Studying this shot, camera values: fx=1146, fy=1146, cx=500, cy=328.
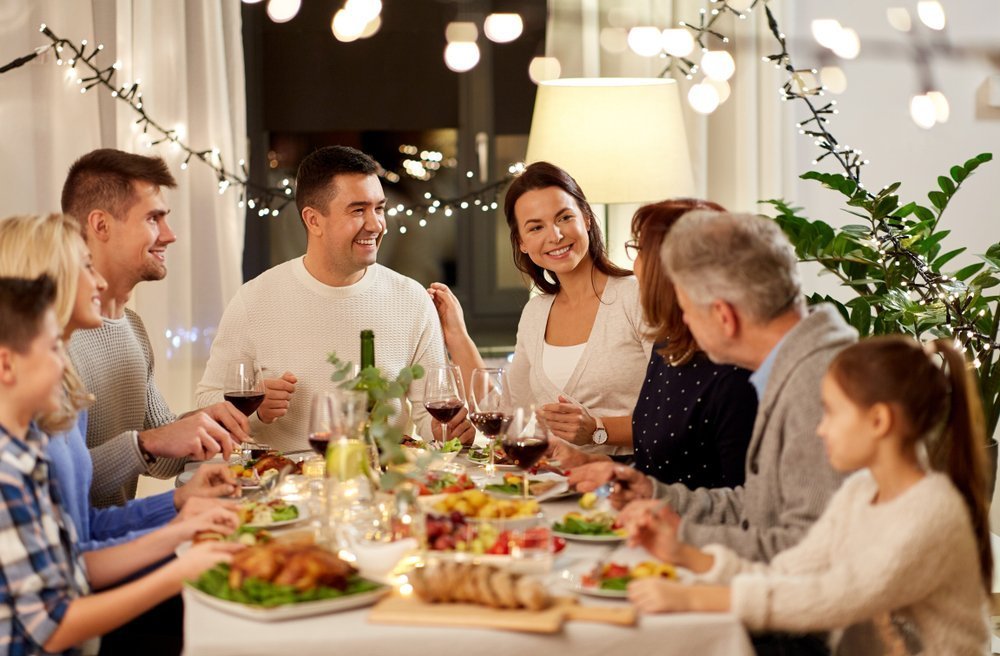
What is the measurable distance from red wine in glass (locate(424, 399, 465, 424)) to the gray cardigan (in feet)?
2.16

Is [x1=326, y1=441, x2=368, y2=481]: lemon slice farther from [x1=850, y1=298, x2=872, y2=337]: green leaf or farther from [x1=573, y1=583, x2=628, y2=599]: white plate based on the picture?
[x1=850, y1=298, x2=872, y2=337]: green leaf

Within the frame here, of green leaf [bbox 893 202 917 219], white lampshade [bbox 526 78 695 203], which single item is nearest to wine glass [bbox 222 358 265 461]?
white lampshade [bbox 526 78 695 203]

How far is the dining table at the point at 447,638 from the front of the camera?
1457 millimetres

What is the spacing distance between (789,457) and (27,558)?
115 centimetres

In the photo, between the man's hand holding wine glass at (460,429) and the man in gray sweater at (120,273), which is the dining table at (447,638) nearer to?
the man's hand holding wine glass at (460,429)

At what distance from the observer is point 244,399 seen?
250cm

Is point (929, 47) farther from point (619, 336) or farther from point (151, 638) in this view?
point (151, 638)

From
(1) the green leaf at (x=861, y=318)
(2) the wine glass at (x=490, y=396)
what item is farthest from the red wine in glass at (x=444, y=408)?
(1) the green leaf at (x=861, y=318)

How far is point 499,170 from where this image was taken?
180 inches

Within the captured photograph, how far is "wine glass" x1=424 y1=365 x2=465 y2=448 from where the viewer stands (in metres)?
2.39

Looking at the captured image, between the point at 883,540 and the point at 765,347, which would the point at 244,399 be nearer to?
the point at 765,347

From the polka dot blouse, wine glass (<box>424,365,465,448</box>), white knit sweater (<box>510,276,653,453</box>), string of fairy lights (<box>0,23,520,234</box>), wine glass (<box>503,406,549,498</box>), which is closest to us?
wine glass (<box>503,406,549,498</box>)

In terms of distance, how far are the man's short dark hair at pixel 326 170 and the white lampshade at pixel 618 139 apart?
28.0 inches

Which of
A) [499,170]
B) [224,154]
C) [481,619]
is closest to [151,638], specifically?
[481,619]
